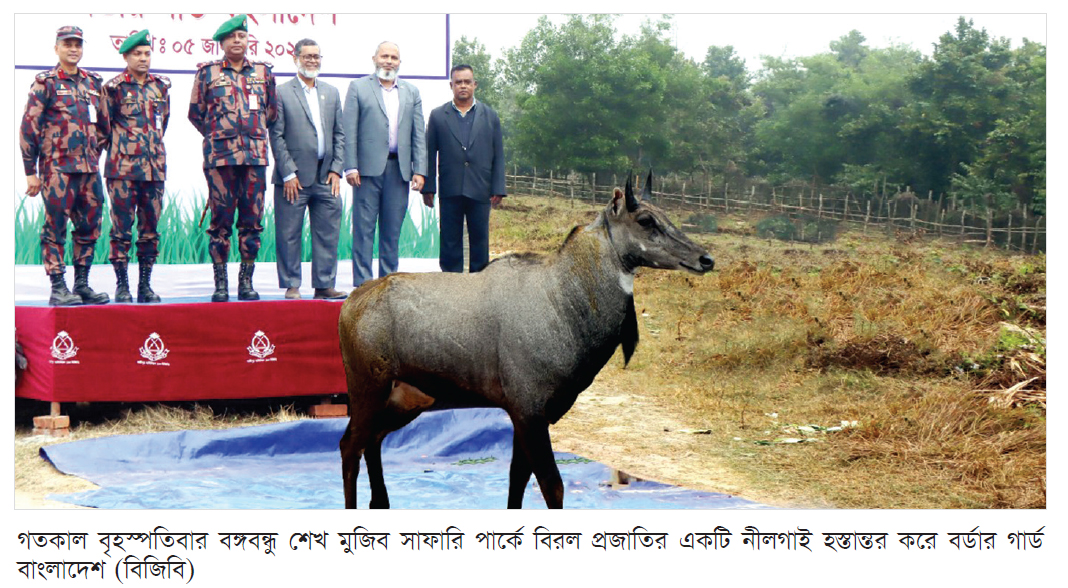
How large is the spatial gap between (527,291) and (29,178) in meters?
5.21

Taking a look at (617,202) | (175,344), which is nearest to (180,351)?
(175,344)

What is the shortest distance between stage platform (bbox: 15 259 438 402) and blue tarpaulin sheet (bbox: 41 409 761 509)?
630 millimetres

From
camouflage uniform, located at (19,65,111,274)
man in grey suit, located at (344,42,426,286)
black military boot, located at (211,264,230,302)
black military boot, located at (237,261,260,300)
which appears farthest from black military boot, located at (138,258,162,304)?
man in grey suit, located at (344,42,426,286)

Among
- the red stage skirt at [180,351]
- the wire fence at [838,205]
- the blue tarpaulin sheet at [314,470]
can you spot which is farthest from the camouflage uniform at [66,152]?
the wire fence at [838,205]

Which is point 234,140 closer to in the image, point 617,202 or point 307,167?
point 307,167

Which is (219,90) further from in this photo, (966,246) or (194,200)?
(966,246)

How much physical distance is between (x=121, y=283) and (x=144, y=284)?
195 millimetres

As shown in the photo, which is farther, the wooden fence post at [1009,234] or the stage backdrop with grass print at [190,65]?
the wooden fence post at [1009,234]

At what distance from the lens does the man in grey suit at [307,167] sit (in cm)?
940

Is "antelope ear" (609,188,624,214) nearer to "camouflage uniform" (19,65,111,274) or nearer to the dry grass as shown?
the dry grass

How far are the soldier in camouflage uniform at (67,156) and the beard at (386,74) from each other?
2.43 meters

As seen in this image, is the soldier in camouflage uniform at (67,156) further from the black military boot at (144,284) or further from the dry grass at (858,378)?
the dry grass at (858,378)

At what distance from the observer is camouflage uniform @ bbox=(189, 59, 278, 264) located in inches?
363

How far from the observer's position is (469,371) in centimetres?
653
